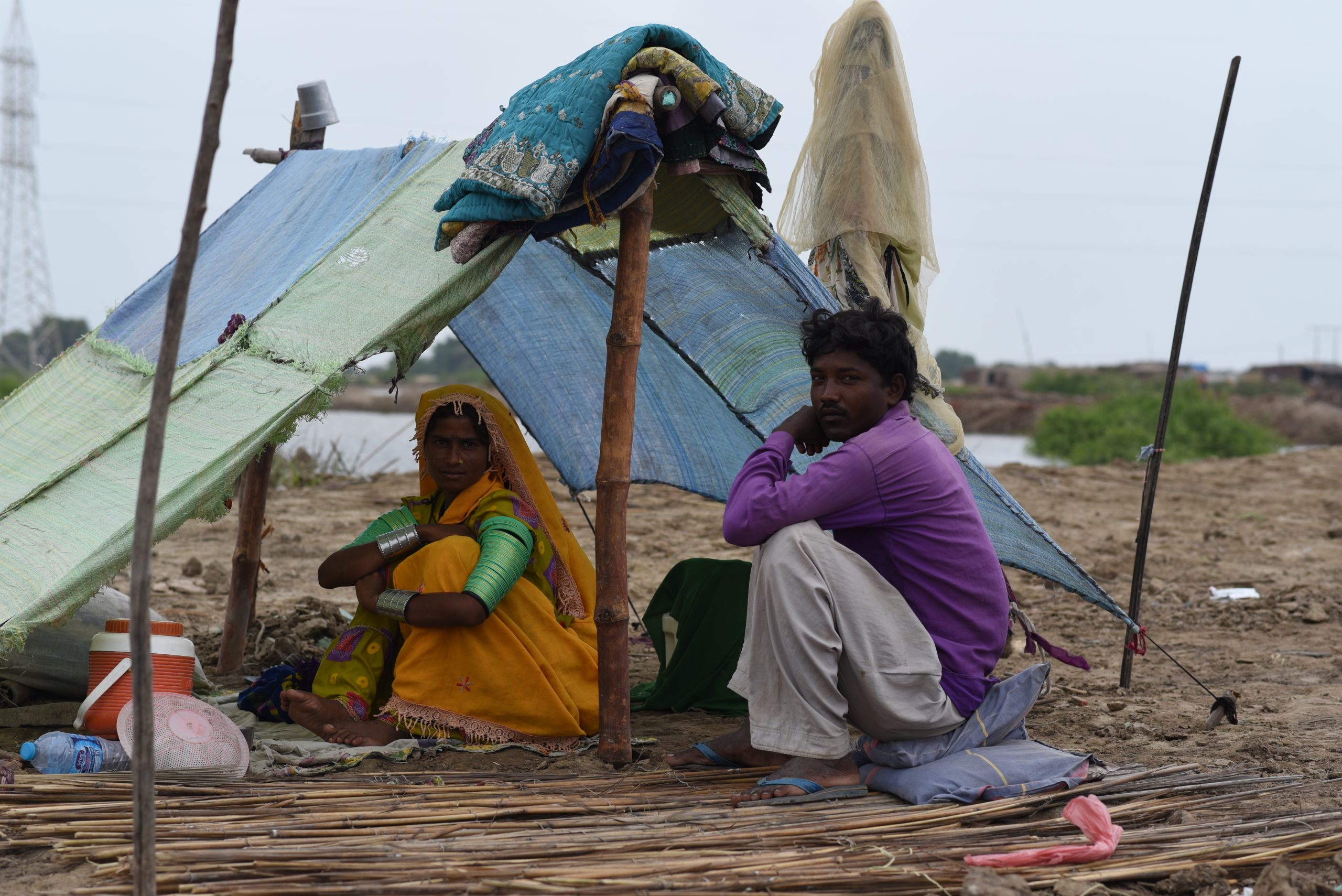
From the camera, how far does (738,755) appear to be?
10.6ft

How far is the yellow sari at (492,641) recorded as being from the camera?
3.52 meters

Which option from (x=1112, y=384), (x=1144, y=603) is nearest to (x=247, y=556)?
(x=1144, y=603)

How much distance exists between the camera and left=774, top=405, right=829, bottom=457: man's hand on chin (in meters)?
3.18

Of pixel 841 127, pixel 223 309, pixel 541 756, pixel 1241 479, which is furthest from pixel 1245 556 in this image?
pixel 223 309

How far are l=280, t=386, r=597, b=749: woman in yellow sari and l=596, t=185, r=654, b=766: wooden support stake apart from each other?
12.5 inches

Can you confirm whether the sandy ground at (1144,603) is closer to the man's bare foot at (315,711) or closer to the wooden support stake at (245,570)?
the wooden support stake at (245,570)

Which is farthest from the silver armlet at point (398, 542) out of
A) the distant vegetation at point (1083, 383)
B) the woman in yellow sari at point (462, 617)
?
the distant vegetation at point (1083, 383)

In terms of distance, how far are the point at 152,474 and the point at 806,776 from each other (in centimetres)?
174

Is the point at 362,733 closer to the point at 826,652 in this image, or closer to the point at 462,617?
the point at 462,617

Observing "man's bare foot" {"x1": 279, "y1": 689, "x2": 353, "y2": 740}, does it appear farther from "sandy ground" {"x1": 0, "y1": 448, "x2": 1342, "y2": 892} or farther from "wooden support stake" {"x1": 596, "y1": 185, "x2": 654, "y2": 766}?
"wooden support stake" {"x1": 596, "y1": 185, "x2": 654, "y2": 766}

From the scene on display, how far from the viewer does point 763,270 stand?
3727 millimetres

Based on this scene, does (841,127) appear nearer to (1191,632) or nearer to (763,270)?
(763,270)

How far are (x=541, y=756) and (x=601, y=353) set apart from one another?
2.07m

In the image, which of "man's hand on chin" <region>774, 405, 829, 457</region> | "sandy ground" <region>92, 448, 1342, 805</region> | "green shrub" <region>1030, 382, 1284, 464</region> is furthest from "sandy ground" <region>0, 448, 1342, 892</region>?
"green shrub" <region>1030, 382, 1284, 464</region>
